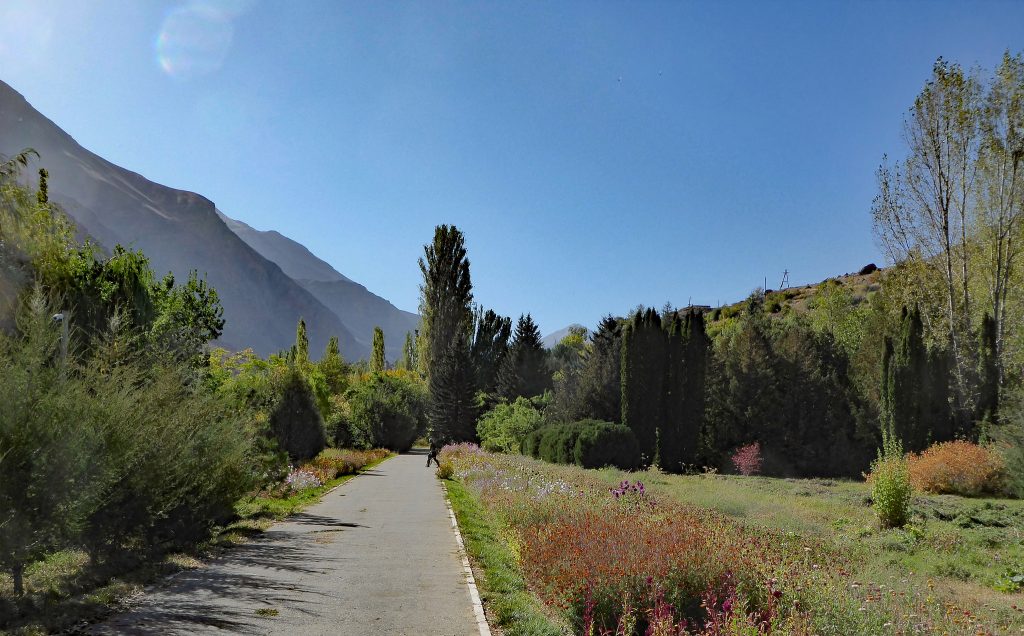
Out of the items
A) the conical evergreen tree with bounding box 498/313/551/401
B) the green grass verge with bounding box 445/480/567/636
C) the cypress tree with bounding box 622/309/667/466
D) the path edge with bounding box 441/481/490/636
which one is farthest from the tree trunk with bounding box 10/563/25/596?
the conical evergreen tree with bounding box 498/313/551/401

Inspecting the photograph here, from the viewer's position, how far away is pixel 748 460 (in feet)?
105

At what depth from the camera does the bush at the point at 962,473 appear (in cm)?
1933

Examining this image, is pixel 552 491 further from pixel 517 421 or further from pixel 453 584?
pixel 517 421

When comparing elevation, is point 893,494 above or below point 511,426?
below

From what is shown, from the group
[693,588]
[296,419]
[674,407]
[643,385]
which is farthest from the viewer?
[674,407]

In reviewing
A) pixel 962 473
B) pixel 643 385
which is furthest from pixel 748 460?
pixel 962 473

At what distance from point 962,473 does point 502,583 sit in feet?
57.8

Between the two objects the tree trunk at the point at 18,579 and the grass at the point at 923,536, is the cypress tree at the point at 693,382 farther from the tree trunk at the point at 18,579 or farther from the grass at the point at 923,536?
the tree trunk at the point at 18,579

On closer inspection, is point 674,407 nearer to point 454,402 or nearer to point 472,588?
point 454,402

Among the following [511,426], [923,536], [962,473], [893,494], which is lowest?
[923,536]

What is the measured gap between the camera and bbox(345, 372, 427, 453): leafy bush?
4809cm

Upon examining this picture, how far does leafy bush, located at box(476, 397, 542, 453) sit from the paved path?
20.5 meters

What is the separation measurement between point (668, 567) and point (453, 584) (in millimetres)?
2814

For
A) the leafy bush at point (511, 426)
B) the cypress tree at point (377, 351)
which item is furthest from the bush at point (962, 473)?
the cypress tree at point (377, 351)
